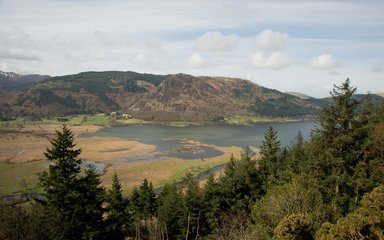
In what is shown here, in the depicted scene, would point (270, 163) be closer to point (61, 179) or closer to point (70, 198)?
point (70, 198)

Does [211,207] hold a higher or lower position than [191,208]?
lower

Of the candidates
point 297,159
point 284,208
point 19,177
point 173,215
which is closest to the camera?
point 284,208

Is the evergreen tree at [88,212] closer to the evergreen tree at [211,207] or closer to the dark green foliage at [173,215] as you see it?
the dark green foliage at [173,215]

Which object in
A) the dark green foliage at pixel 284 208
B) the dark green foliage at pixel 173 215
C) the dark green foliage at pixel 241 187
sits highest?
the dark green foliage at pixel 284 208

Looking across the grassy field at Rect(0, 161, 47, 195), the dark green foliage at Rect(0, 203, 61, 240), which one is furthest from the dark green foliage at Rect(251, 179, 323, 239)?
the grassy field at Rect(0, 161, 47, 195)

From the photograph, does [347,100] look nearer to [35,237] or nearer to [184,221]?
[184,221]

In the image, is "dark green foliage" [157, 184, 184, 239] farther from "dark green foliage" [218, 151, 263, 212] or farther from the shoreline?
the shoreline

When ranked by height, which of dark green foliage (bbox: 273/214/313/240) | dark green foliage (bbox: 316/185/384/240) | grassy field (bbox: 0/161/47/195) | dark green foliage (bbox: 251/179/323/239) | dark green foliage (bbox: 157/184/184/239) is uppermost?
dark green foliage (bbox: 316/185/384/240)

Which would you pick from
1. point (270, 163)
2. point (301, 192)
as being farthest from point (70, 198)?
point (270, 163)

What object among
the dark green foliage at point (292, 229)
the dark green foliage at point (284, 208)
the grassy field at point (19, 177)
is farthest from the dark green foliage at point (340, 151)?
the grassy field at point (19, 177)

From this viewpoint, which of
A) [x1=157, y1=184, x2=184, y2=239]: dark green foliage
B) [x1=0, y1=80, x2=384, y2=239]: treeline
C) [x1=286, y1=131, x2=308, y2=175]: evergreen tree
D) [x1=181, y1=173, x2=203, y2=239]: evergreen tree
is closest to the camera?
[x1=0, y1=80, x2=384, y2=239]: treeline

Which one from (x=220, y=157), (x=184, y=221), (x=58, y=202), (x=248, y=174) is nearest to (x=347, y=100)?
(x=248, y=174)

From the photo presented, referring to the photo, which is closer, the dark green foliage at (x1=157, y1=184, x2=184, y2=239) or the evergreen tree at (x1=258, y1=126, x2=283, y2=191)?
the dark green foliage at (x1=157, y1=184, x2=184, y2=239)

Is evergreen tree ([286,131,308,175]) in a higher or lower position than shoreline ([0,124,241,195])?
higher
